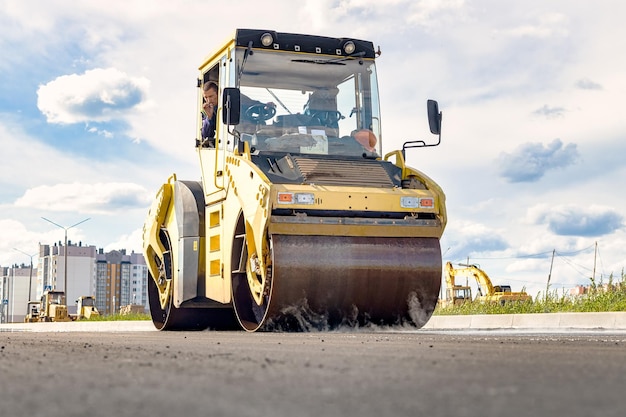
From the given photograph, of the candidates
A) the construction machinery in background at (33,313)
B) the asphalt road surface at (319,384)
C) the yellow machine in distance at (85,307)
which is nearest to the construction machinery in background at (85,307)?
the yellow machine in distance at (85,307)

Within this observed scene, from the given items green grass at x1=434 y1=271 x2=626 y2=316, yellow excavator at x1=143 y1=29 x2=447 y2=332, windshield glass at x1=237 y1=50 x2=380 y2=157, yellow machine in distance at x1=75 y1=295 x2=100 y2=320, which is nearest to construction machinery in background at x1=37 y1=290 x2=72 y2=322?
yellow machine in distance at x1=75 y1=295 x2=100 y2=320

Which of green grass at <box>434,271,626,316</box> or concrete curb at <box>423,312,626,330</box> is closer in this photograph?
concrete curb at <box>423,312,626,330</box>

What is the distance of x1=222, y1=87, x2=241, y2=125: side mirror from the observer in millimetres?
12250

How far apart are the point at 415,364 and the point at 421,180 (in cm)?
791

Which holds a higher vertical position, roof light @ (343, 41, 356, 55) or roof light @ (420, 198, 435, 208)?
roof light @ (343, 41, 356, 55)

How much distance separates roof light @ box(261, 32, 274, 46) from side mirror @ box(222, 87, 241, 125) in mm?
1182

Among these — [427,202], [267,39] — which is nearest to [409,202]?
[427,202]

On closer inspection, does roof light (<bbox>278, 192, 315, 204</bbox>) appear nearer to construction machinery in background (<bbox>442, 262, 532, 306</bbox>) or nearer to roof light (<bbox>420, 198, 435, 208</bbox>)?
roof light (<bbox>420, 198, 435, 208</bbox>)

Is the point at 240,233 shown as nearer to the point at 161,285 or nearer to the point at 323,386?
the point at 161,285

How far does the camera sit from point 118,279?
7554 inches

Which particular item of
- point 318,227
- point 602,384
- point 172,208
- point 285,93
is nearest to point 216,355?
point 602,384

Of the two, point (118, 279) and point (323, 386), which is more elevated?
point (118, 279)

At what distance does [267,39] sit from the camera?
43.4 ft

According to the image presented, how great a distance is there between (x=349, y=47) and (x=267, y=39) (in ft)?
3.99
